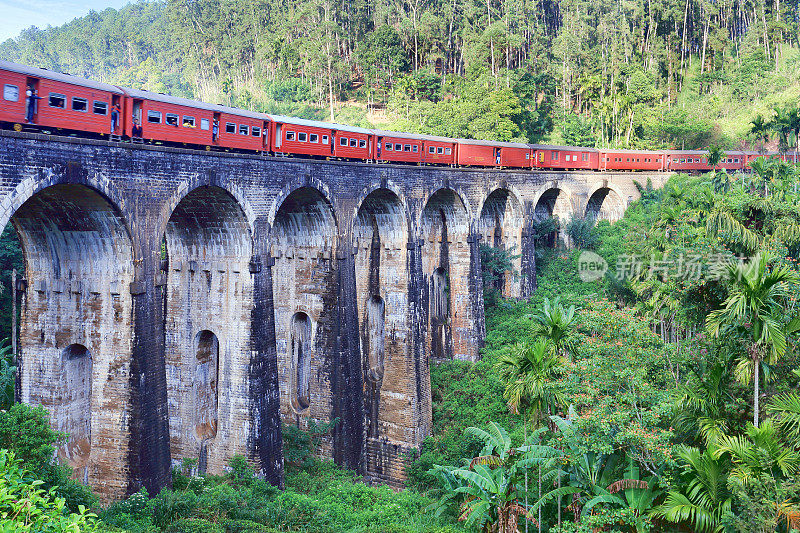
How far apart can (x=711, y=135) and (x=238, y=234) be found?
185 feet

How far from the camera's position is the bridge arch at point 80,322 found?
16.5m

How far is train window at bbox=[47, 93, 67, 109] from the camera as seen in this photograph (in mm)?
15065

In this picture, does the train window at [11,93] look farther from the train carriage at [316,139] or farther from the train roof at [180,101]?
the train carriage at [316,139]

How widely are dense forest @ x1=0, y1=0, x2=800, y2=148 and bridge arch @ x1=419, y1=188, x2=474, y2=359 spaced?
1875 cm

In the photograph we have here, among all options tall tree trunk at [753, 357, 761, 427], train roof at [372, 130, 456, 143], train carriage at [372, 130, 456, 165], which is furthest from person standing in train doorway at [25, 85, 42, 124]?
tall tree trunk at [753, 357, 761, 427]

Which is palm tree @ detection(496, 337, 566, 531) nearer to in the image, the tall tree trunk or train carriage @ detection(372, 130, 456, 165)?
the tall tree trunk

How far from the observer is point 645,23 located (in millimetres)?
74938

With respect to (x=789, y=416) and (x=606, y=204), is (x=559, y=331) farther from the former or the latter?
(x=606, y=204)

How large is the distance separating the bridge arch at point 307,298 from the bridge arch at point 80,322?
27.2 feet

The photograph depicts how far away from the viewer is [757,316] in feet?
41.7

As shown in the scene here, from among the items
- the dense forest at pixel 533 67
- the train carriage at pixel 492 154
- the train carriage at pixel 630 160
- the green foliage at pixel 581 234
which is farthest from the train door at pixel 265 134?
the train carriage at pixel 630 160

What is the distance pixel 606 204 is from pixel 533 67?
26256 millimetres

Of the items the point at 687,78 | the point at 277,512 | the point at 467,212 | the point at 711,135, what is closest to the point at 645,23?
the point at 687,78

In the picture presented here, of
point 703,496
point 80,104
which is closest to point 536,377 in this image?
point 703,496
